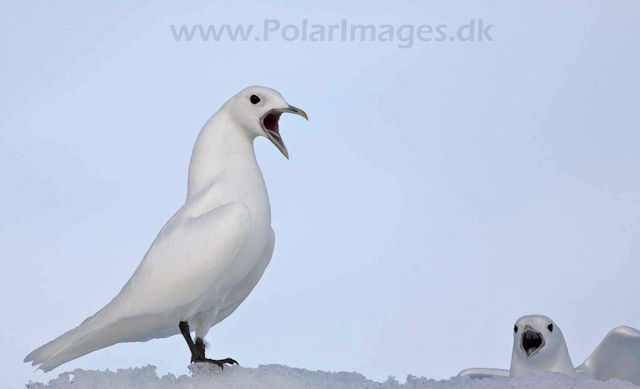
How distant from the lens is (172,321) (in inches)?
206

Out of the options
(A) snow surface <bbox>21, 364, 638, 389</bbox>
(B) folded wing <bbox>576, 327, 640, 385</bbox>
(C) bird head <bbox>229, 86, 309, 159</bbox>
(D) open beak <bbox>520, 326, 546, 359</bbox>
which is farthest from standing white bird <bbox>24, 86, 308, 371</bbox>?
(B) folded wing <bbox>576, 327, 640, 385</bbox>

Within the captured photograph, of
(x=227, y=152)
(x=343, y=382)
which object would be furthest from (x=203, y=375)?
(x=227, y=152)

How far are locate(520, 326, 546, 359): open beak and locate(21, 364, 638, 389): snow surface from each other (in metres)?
1.05

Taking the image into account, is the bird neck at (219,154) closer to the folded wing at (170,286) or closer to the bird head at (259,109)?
the bird head at (259,109)

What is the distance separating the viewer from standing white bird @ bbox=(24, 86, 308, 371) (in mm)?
5043

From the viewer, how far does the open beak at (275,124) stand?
556 centimetres

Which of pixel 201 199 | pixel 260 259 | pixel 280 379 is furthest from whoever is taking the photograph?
pixel 260 259

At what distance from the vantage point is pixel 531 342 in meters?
A: 6.05

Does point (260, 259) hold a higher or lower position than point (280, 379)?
higher

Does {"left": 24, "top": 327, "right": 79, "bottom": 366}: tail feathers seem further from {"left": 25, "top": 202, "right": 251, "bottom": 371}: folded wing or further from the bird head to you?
the bird head

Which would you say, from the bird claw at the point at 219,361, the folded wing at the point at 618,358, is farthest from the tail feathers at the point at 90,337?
the folded wing at the point at 618,358

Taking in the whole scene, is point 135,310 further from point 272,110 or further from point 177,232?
point 272,110

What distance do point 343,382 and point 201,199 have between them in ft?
4.74

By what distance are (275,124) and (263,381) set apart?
1.75m
